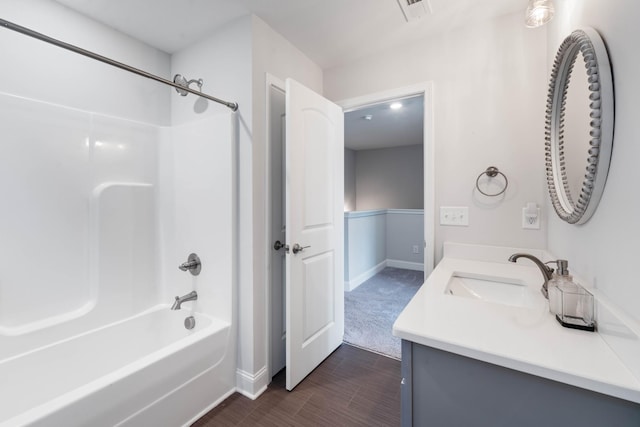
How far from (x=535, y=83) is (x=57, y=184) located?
2813mm

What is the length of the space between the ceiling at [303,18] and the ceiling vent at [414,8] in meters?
0.03

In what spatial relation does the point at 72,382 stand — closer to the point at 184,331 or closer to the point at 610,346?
the point at 184,331

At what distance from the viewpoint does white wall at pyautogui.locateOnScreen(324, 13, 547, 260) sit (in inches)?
62.4

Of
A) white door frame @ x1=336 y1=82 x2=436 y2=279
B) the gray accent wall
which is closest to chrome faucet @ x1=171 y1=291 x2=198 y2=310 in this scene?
white door frame @ x1=336 y1=82 x2=436 y2=279

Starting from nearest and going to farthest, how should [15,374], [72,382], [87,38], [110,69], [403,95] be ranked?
[15,374] < [72,382] < [87,38] < [110,69] < [403,95]

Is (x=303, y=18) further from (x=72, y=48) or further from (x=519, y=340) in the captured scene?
(x=519, y=340)

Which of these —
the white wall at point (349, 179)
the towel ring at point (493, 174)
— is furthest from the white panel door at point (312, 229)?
the white wall at point (349, 179)

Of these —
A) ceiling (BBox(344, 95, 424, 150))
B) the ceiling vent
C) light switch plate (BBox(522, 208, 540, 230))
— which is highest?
ceiling (BBox(344, 95, 424, 150))

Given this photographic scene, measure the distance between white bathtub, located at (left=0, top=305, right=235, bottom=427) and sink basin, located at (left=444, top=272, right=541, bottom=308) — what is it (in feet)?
4.51

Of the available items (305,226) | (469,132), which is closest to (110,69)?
(305,226)

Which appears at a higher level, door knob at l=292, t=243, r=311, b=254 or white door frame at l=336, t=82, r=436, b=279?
white door frame at l=336, t=82, r=436, b=279

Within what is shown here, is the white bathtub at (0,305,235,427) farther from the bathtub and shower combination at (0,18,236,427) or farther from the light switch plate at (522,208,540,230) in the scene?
the light switch plate at (522,208,540,230)

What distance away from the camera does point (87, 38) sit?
1.69m

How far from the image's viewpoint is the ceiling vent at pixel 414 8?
1.55m
